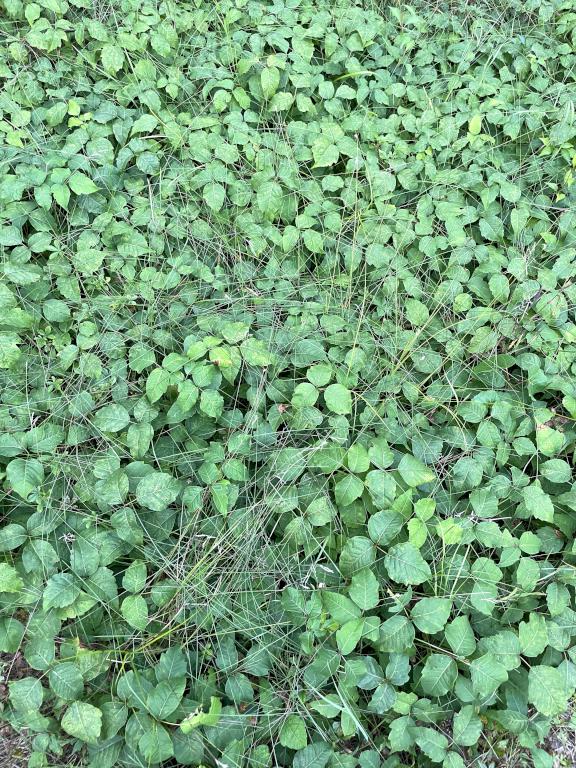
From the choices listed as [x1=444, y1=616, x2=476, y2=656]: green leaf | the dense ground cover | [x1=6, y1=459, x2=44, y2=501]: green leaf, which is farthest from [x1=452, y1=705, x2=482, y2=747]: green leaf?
[x1=6, y1=459, x2=44, y2=501]: green leaf

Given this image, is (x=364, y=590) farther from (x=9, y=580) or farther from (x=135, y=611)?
(x=9, y=580)

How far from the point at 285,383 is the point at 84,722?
3.78 ft

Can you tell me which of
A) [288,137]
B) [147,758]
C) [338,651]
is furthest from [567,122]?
[147,758]

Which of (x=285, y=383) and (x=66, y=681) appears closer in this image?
(x=66, y=681)

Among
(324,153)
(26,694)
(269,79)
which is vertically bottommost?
(26,694)

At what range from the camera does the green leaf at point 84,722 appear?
4.65ft

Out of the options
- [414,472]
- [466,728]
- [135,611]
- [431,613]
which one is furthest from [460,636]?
[135,611]

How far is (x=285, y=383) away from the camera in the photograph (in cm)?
196

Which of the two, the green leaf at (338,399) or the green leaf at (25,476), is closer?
the green leaf at (25,476)

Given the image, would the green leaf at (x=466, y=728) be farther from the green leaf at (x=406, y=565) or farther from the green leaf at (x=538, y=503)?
the green leaf at (x=538, y=503)

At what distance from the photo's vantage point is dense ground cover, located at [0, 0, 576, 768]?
1.54m

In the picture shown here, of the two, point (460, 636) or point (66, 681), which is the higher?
point (460, 636)

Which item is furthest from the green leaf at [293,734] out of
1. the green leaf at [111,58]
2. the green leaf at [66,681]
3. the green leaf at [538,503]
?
the green leaf at [111,58]

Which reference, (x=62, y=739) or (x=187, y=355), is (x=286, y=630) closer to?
(x=62, y=739)
